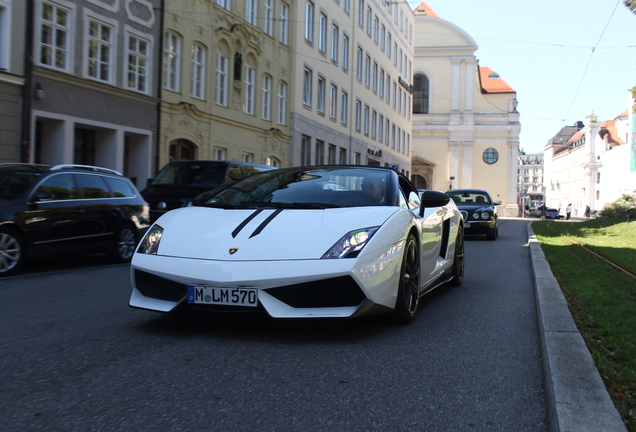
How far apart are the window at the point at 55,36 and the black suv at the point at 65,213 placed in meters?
7.58

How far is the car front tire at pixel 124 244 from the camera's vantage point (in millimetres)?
10359

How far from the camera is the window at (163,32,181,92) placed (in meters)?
21.3

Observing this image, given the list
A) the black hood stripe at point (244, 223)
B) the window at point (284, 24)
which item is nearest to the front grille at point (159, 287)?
the black hood stripe at point (244, 223)

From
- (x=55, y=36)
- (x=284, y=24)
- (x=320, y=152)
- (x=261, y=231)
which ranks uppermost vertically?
(x=284, y=24)

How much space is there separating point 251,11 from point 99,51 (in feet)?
32.0

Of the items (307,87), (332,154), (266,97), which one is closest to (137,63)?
(266,97)

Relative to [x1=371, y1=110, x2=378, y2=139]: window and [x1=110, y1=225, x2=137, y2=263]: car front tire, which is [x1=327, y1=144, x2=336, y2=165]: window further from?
[x1=110, y1=225, x2=137, y2=263]: car front tire

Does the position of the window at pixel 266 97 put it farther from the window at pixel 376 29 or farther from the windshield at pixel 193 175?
the window at pixel 376 29

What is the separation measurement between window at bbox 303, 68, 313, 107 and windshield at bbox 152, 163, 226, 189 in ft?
62.7

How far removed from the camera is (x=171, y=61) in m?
21.8

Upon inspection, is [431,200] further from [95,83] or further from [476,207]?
[95,83]

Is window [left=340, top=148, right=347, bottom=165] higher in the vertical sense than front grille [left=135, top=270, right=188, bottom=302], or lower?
higher

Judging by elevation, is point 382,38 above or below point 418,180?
above

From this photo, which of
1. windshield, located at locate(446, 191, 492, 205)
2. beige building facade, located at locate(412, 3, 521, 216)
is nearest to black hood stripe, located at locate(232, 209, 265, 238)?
windshield, located at locate(446, 191, 492, 205)
